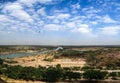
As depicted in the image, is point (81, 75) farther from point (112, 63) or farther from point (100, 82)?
point (112, 63)

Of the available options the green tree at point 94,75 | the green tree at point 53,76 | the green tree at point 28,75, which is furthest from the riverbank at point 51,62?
the green tree at point 53,76

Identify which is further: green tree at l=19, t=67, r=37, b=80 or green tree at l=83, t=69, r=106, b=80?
green tree at l=19, t=67, r=37, b=80

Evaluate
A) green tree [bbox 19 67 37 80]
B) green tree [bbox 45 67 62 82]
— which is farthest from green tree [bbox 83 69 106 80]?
green tree [bbox 19 67 37 80]

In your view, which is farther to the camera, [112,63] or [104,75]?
[112,63]

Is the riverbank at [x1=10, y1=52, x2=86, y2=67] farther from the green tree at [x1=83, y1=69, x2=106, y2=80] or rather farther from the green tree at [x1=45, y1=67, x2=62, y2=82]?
the green tree at [x1=45, y1=67, x2=62, y2=82]

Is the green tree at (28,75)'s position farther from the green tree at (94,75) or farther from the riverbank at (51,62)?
the riverbank at (51,62)

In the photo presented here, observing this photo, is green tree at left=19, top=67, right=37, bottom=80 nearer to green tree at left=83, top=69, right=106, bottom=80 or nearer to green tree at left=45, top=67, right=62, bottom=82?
green tree at left=45, top=67, right=62, bottom=82

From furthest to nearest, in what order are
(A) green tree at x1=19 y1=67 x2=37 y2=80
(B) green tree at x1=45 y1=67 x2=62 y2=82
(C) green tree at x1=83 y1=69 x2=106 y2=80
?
(A) green tree at x1=19 y1=67 x2=37 y2=80 < (C) green tree at x1=83 y1=69 x2=106 y2=80 < (B) green tree at x1=45 y1=67 x2=62 y2=82

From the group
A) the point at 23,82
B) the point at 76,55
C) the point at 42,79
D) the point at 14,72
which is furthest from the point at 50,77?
the point at 76,55

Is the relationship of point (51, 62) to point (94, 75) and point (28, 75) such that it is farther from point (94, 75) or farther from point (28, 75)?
point (94, 75)

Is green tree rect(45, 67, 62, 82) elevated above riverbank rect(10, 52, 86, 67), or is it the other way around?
green tree rect(45, 67, 62, 82)

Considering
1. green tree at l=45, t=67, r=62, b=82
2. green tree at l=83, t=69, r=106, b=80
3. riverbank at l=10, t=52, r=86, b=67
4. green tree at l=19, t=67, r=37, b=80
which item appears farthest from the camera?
riverbank at l=10, t=52, r=86, b=67
